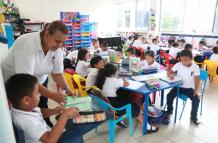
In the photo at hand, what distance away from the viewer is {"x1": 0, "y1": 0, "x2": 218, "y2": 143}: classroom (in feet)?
3.39

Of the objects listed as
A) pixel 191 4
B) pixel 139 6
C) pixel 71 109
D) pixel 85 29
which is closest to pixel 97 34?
pixel 85 29

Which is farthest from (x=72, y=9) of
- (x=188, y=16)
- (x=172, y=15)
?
(x=188, y=16)

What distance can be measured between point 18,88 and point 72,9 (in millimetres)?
7068

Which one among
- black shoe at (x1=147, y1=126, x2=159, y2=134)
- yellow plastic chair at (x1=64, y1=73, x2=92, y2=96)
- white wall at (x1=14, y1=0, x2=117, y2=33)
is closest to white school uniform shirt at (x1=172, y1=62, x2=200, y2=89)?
black shoe at (x1=147, y1=126, x2=159, y2=134)

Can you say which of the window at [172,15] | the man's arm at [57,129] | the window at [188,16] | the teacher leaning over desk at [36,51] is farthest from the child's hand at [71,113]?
the window at [172,15]

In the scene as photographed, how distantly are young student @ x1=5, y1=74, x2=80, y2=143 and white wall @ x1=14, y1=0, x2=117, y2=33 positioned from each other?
610 centimetres

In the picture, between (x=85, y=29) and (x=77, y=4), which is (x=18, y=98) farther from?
(x=77, y=4)

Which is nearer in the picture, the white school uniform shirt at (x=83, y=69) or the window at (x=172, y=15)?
the white school uniform shirt at (x=83, y=69)

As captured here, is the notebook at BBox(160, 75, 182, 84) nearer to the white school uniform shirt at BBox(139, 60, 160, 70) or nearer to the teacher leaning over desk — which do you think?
the white school uniform shirt at BBox(139, 60, 160, 70)

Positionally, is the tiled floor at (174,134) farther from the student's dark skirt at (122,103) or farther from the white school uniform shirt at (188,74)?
the white school uniform shirt at (188,74)

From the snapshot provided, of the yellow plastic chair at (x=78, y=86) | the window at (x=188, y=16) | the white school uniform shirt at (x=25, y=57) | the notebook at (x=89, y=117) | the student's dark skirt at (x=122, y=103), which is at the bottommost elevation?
the student's dark skirt at (x=122, y=103)

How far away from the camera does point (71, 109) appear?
1.10 meters

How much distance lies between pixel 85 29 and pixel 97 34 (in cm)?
87

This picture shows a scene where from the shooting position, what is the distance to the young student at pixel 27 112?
3.26 feet
